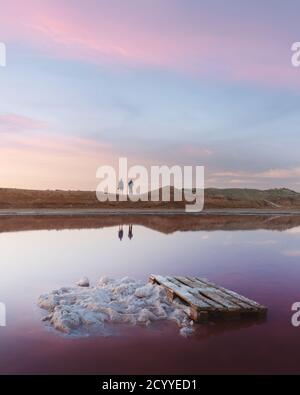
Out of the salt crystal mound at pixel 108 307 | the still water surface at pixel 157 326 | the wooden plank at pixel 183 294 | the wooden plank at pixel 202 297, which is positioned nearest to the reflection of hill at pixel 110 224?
the still water surface at pixel 157 326

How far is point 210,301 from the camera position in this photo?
7066 millimetres

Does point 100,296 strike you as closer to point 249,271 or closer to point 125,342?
point 125,342

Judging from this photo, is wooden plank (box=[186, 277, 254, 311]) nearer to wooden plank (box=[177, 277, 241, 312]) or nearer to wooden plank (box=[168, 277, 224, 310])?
wooden plank (box=[177, 277, 241, 312])

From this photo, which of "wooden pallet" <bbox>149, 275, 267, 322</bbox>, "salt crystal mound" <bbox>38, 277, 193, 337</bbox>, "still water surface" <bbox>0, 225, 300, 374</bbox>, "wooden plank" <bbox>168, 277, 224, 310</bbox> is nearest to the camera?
"still water surface" <bbox>0, 225, 300, 374</bbox>

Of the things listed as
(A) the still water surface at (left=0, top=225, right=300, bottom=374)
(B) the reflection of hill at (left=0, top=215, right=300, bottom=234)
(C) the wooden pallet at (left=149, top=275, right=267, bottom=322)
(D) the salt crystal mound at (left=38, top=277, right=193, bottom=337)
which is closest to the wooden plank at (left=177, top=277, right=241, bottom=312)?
(C) the wooden pallet at (left=149, top=275, right=267, bottom=322)

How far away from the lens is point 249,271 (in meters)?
10.8

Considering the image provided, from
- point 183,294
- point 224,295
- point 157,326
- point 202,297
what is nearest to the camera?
point 157,326

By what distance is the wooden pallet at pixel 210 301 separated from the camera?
21.8 ft

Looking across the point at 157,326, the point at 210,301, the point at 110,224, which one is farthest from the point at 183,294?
the point at 110,224

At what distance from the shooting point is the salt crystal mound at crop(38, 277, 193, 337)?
6199mm

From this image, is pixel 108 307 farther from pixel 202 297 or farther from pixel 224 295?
pixel 224 295

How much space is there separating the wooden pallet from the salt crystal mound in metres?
0.18

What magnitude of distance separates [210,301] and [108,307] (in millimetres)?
1728

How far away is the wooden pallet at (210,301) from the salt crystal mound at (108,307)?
0.18 m
